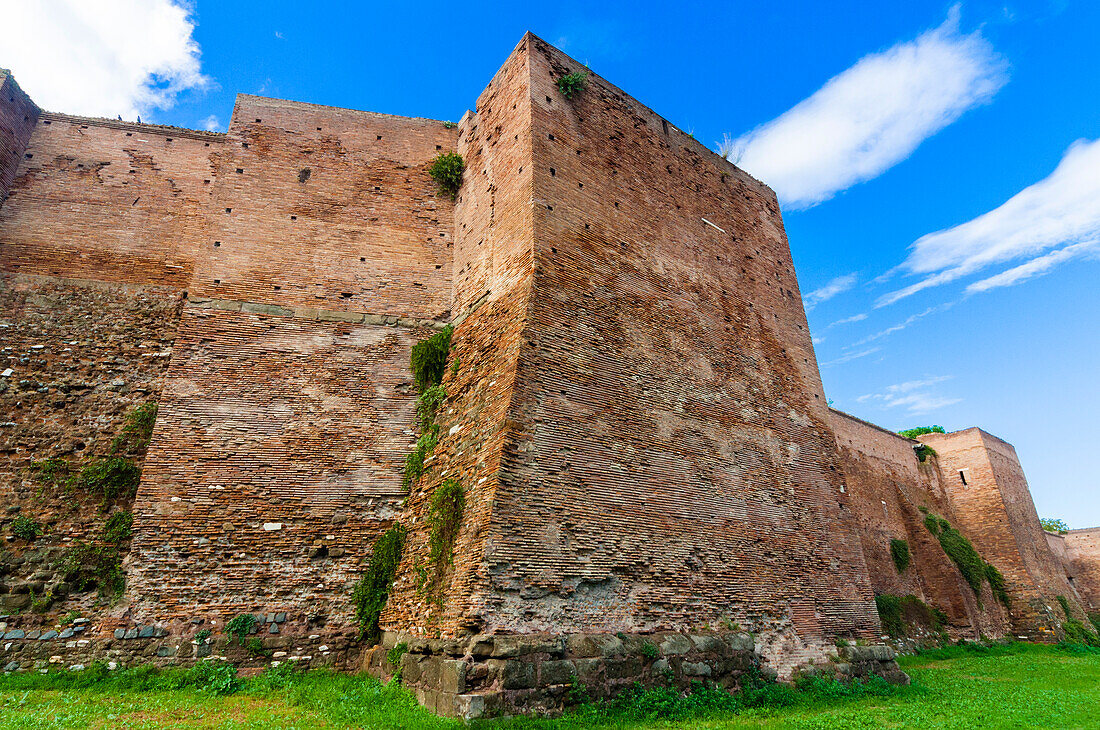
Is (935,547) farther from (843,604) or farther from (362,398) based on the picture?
(362,398)

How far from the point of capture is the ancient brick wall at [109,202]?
9.73 metres

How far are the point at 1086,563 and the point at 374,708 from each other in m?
36.1

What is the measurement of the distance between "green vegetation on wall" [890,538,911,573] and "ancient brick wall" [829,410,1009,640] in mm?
169

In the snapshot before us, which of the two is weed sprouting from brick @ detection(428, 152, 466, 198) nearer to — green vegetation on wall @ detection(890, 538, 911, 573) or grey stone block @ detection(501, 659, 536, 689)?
grey stone block @ detection(501, 659, 536, 689)

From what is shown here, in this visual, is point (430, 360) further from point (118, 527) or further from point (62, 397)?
point (62, 397)

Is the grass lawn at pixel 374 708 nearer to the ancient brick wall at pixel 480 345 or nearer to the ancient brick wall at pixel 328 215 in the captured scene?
the ancient brick wall at pixel 480 345

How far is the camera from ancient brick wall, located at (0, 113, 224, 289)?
383 inches

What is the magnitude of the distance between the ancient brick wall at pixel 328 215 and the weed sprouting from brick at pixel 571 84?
9.98ft

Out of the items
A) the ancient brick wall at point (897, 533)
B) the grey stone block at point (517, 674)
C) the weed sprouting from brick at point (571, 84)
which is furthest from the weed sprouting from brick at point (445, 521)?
the ancient brick wall at point (897, 533)

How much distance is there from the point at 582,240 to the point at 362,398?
433 cm

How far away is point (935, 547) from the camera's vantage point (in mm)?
18516

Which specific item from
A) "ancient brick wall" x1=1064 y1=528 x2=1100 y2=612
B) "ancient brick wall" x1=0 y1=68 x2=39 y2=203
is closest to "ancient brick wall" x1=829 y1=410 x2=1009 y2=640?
"ancient brick wall" x1=1064 y1=528 x2=1100 y2=612

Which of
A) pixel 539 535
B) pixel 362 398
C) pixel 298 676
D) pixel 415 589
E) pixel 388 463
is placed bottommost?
pixel 298 676

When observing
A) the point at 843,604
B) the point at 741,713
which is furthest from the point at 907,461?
the point at 741,713
